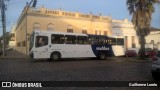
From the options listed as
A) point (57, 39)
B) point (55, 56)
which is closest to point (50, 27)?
point (57, 39)

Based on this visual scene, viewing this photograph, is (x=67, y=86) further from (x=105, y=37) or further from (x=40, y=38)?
(x=105, y=37)

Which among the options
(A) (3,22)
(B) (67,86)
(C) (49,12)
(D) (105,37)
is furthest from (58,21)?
(B) (67,86)

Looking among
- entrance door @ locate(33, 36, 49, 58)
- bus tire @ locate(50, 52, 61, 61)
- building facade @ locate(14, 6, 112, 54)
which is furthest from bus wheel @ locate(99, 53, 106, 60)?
building facade @ locate(14, 6, 112, 54)

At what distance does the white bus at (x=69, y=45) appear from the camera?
27.0 m

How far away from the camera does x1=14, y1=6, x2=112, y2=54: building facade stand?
43500 millimetres

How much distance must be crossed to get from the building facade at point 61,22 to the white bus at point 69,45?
14.3 meters

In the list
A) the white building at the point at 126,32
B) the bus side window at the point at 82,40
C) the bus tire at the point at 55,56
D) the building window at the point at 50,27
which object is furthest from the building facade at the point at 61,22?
the bus tire at the point at 55,56

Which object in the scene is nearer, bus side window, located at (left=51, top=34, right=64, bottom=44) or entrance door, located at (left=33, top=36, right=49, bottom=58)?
entrance door, located at (left=33, top=36, right=49, bottom=58)

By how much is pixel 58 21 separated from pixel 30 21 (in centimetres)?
516

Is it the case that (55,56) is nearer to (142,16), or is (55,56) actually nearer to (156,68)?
(142,16)

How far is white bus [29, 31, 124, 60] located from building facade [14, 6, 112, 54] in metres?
14.3

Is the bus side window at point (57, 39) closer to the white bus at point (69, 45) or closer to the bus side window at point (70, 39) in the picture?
the white bus at point (69, 45)

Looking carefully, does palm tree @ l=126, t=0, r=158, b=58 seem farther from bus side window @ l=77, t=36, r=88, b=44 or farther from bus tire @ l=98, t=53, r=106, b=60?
bus side window @ l=77, t=36, r=88, b=44

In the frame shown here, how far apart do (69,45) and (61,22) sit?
18.0 metres
